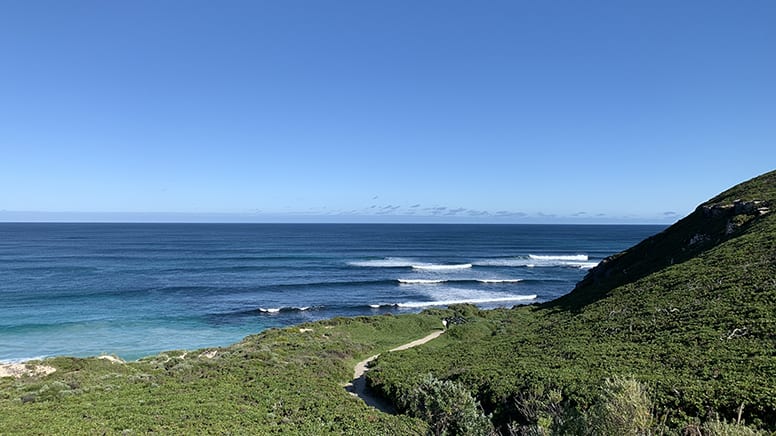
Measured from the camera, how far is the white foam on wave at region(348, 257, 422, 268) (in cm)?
8928

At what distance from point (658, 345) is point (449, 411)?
1153 cm

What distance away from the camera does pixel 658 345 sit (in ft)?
63.0

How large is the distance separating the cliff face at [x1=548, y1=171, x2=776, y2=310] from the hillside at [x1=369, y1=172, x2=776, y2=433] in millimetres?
195

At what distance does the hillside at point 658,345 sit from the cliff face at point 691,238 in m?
0.20

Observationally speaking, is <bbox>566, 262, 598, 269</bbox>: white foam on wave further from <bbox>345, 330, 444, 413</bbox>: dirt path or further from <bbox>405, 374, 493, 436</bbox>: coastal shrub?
<bbox>405, 374, 493, 436</bbox>: coastal shrub

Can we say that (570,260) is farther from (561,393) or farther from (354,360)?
(561,393)

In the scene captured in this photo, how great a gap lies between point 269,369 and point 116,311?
117 feet

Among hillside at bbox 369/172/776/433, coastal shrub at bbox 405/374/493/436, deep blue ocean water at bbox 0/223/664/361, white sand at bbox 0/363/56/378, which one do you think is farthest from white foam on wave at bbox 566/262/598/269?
white sand at bbox 0/363/56/378

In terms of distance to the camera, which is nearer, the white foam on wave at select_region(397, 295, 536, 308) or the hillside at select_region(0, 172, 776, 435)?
the hillside at select_region(0, 172, 776, 435)

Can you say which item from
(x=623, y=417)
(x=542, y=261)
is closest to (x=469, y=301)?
(x=542, y=261)

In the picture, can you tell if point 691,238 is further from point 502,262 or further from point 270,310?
point 502,262

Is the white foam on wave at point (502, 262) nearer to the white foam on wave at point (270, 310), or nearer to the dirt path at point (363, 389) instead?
the white foam on wave at point (270, 310)

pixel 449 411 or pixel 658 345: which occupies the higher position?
pixel 658 345

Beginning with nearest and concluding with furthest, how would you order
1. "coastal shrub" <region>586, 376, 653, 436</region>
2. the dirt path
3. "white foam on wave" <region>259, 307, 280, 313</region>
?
1. "coastal shrub" <region>586, 376, 653, 436</region>
2. the dirt path
3. "white foam on wave" <region>259, 307, 280, 313</region>
